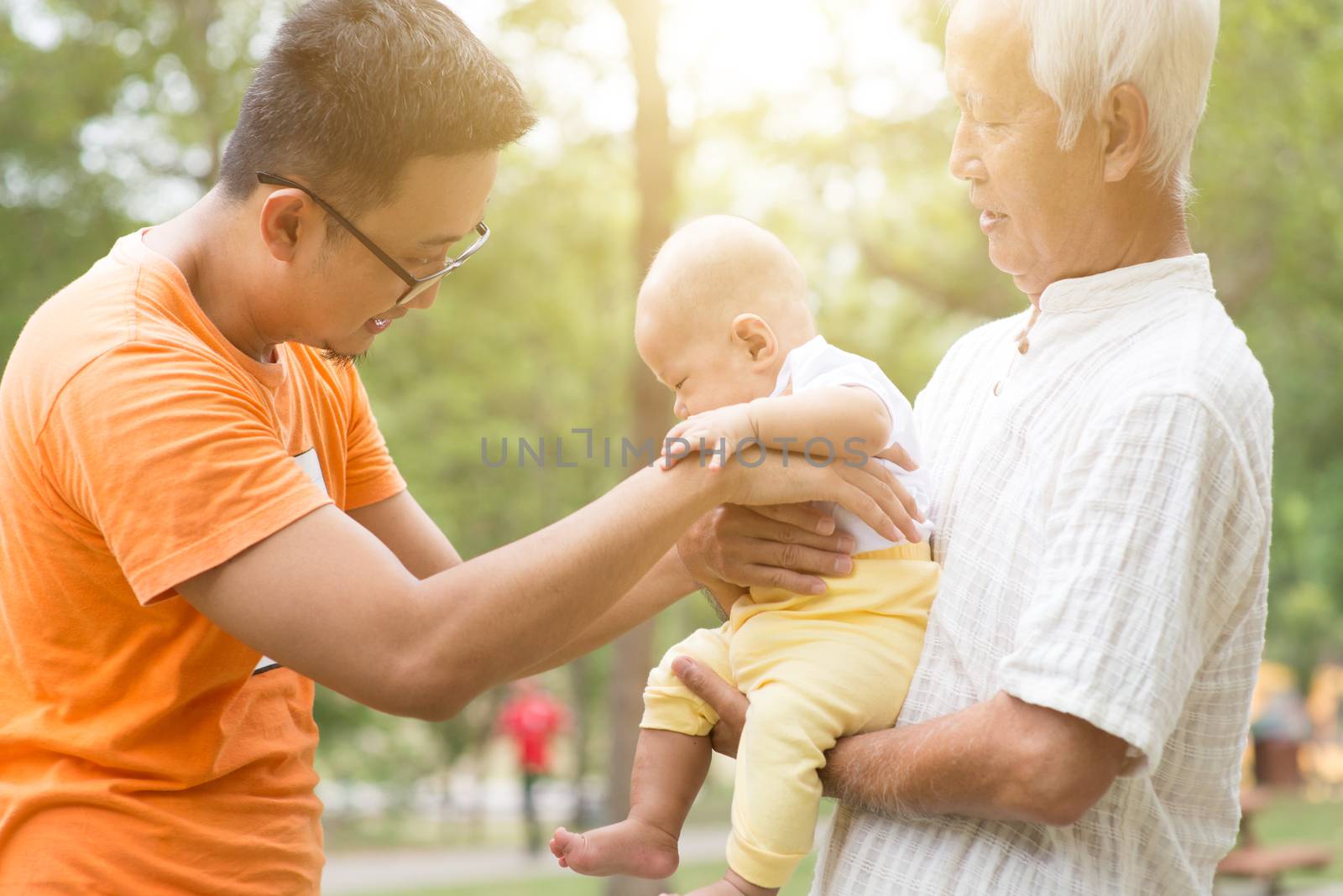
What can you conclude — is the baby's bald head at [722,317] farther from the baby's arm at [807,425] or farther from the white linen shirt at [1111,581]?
the white linen shirt at [1111,581]

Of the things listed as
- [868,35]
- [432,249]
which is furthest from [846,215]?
[432,249]

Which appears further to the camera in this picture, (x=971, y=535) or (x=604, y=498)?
(x=971, y=535)

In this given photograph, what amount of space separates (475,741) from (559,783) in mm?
8253

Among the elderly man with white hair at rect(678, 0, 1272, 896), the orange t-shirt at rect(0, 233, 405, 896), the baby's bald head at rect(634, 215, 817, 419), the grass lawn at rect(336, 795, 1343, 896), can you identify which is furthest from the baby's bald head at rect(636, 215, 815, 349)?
the grass lawn at rect(336, 795, 1343, 896)

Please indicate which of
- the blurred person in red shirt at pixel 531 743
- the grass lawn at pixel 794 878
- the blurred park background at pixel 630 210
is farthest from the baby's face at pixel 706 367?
the blurred person in red shirt at pixel 531 743

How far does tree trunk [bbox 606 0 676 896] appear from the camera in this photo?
26.6 feet

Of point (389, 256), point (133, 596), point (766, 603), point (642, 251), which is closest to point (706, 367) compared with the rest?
point (766, 603)

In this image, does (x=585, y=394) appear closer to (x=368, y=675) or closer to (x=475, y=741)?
(x=475, y=741)

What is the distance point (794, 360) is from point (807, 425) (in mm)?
263

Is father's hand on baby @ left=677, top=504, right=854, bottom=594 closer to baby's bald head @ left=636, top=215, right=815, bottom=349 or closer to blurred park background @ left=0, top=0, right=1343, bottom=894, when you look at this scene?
baby's bald head @ left=636, top=215, right=815, bottom=349

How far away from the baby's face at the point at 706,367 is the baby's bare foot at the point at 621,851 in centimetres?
79

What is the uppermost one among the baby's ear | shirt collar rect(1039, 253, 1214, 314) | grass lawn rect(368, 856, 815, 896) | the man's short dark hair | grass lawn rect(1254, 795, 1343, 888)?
the man's short dark hair

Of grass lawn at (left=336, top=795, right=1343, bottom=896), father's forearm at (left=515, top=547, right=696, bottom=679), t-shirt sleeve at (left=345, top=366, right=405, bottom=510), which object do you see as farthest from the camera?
grass lawn at (left=336, top=795, right=1343, bottom=896)

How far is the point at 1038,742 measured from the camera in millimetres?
1778
